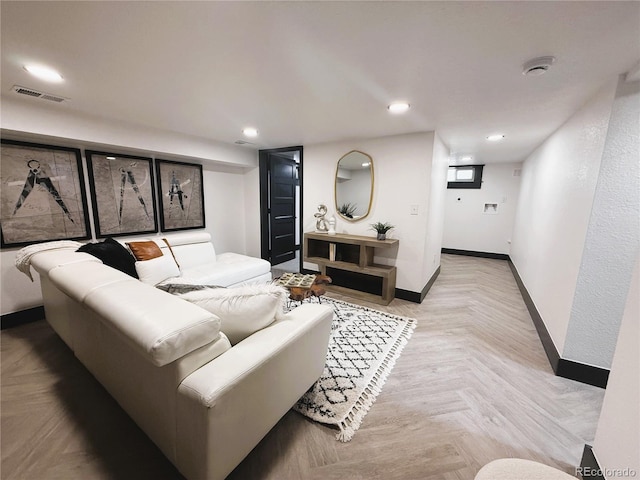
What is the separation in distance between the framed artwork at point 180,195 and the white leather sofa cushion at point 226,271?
2.70ft

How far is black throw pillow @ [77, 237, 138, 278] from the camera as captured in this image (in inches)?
88.2

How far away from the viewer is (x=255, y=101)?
2.17 metres

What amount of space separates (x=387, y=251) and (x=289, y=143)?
216 cm

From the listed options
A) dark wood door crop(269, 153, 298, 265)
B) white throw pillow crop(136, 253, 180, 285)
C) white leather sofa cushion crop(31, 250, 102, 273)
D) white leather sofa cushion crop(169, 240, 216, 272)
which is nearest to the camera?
white leather sofa cushion crop(31, 250, 102, 273)

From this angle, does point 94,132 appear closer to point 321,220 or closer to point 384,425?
point 321,220

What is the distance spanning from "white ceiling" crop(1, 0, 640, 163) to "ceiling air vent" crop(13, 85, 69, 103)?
3.4 inches

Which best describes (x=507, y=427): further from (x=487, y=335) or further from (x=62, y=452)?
(x=62, y=452)

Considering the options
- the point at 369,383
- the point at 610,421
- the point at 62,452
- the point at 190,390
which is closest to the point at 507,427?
the point at 610,421

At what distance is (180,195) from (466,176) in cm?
580

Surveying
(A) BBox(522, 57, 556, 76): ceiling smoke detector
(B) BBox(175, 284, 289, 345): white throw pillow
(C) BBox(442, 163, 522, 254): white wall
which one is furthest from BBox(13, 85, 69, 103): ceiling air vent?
(C) BBox(442, 163, 522, 254): white wall

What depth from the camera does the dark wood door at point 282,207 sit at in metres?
4.67

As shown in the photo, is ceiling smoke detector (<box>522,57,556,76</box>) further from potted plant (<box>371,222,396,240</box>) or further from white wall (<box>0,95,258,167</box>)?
white wall (<box>0,95,258,167</box>)

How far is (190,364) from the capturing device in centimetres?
98

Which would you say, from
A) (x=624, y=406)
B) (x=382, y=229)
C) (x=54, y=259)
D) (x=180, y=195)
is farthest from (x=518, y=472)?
(x=180, y=195)
